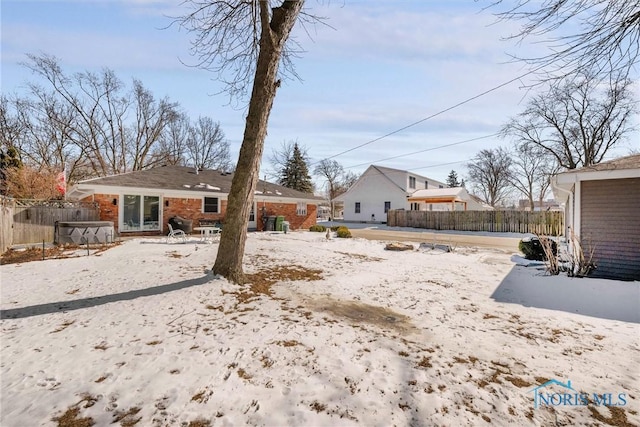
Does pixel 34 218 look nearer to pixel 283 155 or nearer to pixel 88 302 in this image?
pixel 88 302

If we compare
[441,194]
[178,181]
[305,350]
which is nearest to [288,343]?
[305,350]

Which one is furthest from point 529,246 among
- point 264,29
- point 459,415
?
point 264,29

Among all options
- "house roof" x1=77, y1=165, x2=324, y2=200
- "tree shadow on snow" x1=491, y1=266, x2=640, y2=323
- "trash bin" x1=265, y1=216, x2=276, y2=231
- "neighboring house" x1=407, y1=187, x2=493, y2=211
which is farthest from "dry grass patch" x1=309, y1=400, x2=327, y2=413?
"neighboring house" x1=407, y1=187, x2=493, y2=211

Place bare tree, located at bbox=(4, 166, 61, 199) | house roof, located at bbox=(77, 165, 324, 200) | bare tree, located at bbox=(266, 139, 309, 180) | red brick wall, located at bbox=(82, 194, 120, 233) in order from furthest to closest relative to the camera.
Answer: bare tree, located at bbox=(266, 139, 309, 180)
bare tree, located at bbox=(4, 166, 61, 199)
house roof, located at bbox=(77, 165, 324, 200)
red brick wall, located at bbox=(82, 194, 120, 233)

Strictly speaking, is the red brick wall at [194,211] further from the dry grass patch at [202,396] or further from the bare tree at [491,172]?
the bare tree at [491,172]

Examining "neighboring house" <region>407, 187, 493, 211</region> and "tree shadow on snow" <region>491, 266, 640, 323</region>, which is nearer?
"tree shadow on snow" <region>491, 266, 640, 323</region>

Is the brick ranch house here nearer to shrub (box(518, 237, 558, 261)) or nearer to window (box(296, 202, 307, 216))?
window (box(296, 202, 307, 216))

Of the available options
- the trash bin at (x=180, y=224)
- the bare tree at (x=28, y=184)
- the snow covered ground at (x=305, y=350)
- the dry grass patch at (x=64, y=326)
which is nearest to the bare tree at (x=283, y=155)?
the bare tree at (x=28, y=184)

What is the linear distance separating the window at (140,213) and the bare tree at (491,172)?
148 feet

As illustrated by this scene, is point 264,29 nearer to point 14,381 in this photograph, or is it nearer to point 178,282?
point 178,282

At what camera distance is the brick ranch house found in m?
12.9

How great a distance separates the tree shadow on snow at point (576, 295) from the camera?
4.62 meters

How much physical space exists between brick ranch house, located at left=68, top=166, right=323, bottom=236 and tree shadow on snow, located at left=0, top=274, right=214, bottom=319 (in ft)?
33.2

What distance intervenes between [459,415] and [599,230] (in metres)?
7.82
